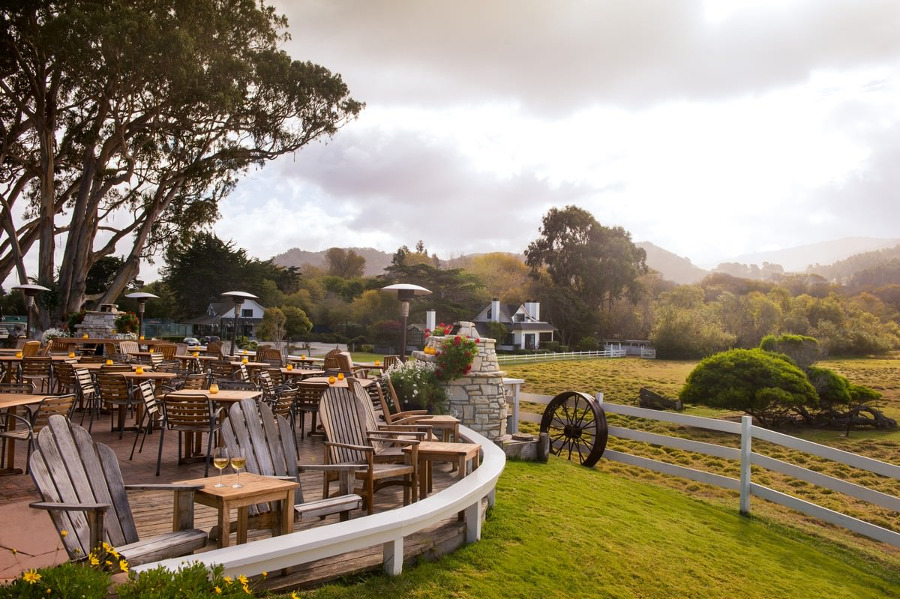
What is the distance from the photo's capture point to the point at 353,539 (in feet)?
11.4

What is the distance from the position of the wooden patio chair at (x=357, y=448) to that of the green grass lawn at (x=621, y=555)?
26.5 inches

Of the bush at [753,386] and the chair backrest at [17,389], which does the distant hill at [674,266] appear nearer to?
the bush at [753,386]

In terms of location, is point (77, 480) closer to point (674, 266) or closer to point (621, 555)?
point (621, 555)

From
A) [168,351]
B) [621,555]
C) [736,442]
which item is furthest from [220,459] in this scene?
[736,442]

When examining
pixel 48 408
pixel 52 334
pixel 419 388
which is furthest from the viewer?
pixel 52 334

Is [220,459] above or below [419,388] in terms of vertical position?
above

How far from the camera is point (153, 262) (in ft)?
87.2

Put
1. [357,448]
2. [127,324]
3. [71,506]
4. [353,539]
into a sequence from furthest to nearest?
[127,324] < [357,448] < [353,539] < [71,506]

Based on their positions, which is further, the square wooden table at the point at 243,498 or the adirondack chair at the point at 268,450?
the adirondack chair at the point at 268,450

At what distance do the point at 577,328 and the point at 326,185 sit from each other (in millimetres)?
29914

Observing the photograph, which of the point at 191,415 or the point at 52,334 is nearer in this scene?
the point at 191,415

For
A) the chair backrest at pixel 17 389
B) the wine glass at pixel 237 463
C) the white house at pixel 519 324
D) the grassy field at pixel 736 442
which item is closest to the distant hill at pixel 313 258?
the white house at pixel 519 324

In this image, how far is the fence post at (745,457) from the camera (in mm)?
8102

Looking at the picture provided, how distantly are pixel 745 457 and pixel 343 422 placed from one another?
18.6 feet
